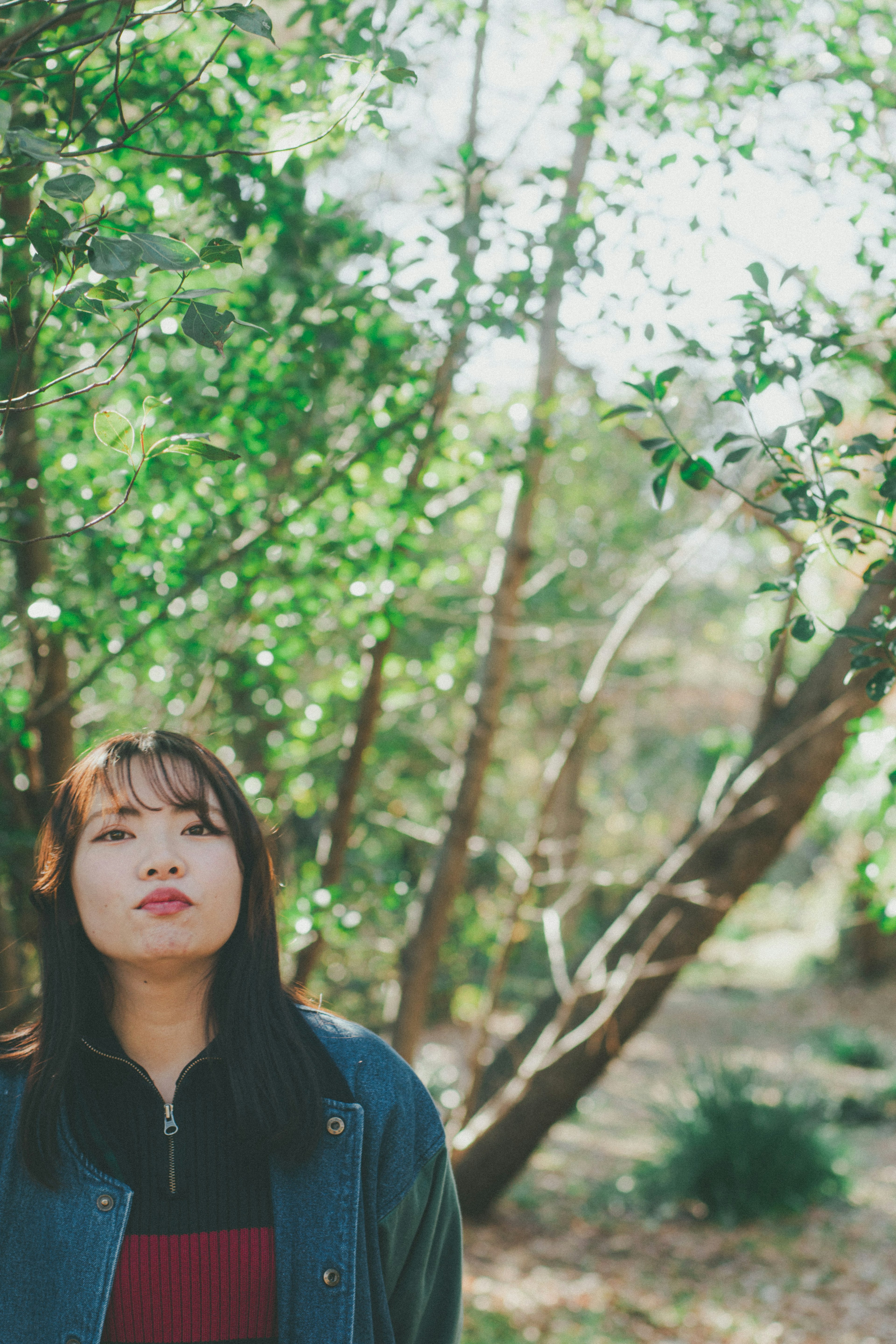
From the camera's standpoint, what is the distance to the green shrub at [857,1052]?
1057 centimetres

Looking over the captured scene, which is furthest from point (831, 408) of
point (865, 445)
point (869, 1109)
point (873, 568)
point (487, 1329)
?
point (869, 1109)

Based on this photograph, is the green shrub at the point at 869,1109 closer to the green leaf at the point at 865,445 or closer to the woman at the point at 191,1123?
the woman at the point at 191,1123

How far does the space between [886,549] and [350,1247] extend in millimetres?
1421

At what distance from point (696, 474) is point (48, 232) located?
997mm

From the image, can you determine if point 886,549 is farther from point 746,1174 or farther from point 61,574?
point 746,1174

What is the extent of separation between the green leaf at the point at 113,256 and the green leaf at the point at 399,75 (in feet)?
1.76

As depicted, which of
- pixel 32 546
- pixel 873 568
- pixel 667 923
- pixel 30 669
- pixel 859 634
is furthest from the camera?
pixel 667 923

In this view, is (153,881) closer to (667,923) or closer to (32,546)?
(32,546)

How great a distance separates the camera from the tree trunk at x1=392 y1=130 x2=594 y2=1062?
4203mm

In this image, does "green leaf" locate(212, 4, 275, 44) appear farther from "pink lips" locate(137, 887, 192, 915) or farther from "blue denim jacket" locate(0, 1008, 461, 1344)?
"blue denim jacket" locate(0, 1008, 461, 1344)

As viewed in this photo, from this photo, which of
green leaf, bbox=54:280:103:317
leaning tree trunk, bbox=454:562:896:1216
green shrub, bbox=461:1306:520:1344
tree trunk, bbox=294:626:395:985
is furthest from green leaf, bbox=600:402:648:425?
green shrub, bbox=461:1306:520:1344

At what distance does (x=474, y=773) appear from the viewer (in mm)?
4441

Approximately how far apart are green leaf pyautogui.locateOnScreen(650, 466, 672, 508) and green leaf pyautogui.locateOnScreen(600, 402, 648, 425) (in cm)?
11

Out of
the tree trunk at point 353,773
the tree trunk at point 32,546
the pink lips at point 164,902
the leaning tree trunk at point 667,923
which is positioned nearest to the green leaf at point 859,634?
the pink lips at point 164,902
